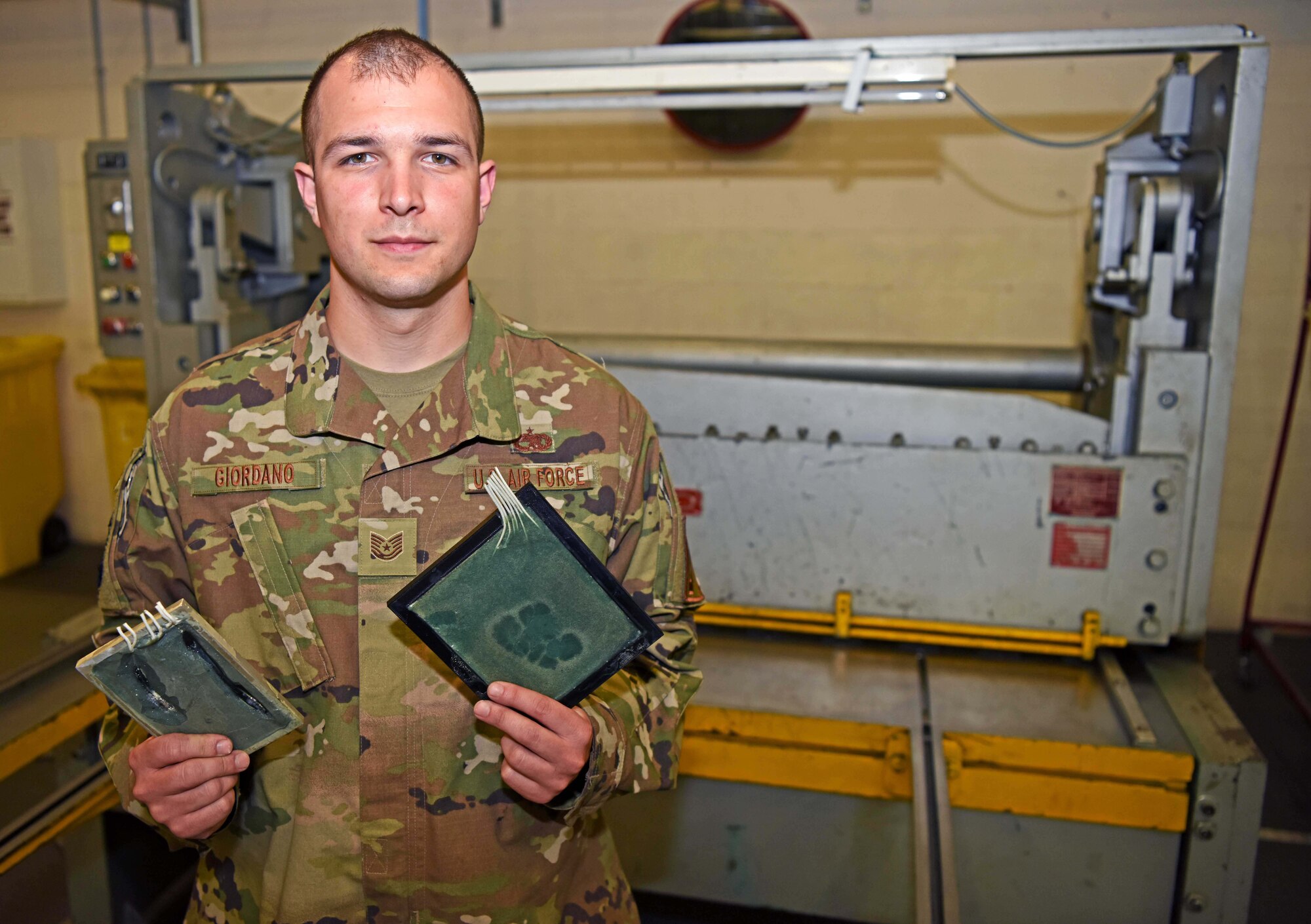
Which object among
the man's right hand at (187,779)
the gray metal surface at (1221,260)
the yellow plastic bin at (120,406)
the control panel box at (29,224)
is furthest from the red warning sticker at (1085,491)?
the control panel box at (29,224)

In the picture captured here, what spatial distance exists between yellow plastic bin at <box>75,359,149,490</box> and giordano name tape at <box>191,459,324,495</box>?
2.90 metres

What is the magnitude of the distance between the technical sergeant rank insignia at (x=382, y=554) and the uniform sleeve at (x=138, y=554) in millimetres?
206

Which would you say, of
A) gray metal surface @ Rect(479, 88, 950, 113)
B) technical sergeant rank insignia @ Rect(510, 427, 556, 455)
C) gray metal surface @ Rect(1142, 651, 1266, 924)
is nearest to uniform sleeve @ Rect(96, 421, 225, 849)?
technical sergeant rank insignia @ Rect(510, 427, 556, 455)

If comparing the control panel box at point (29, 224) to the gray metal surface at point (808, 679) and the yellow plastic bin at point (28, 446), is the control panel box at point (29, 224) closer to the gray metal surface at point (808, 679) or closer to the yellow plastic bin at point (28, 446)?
the yellow plastic bin at point (28, 446)

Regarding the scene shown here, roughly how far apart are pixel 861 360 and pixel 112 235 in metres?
2.02

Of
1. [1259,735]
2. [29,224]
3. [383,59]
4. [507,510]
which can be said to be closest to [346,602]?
[507,510]

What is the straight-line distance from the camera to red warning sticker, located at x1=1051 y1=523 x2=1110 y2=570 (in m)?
1.90

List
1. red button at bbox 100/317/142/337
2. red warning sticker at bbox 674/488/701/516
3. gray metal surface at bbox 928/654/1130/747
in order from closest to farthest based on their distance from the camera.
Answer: gray metal surface at bbox 928/654/1130/747 < red warning sticker at bbox 674/488/701/516 < red button at bbox 100/317/142/337

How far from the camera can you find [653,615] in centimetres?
109

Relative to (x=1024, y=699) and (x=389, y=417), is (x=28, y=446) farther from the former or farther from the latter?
(x=1024, y=699)

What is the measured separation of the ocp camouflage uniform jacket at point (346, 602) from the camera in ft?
3.35

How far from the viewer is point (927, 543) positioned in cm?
199

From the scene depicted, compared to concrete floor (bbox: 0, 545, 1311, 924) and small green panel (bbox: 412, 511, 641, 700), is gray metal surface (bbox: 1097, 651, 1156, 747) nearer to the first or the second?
concrete floor (bbox: 0, 545, 1311, 924)

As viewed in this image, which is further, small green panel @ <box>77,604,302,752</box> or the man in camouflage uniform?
the man in camouflage uniform
